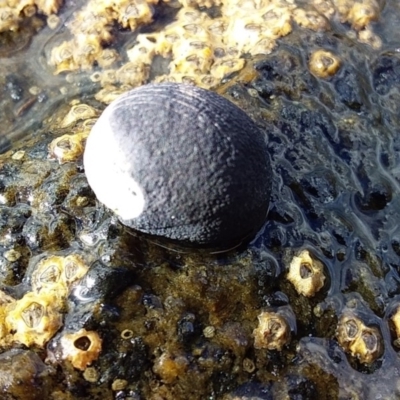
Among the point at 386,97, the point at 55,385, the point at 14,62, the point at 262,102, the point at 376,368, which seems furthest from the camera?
the point at 14,62

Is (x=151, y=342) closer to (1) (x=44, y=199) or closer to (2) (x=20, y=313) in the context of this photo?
(2) (x=20, y=313)

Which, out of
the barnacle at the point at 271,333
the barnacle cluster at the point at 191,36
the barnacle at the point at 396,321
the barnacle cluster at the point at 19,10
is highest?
the barnacle cluster at the point at 19,10

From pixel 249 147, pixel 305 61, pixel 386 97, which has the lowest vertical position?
pixel 386 97

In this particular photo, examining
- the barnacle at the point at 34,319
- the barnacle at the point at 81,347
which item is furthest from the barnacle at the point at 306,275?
the barnacle at the point at 34,319

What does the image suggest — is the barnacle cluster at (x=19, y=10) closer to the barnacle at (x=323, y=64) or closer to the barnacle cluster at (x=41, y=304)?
the barnacle at (x=323, y=64)

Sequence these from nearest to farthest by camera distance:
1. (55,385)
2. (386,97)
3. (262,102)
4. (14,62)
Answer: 1. (55,385)
2. (262,102)
3. (386,97)
4. (14,62)

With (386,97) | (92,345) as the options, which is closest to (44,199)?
(92,345)

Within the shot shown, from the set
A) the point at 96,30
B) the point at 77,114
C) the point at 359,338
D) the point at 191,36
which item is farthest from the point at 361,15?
the point at 359,338
